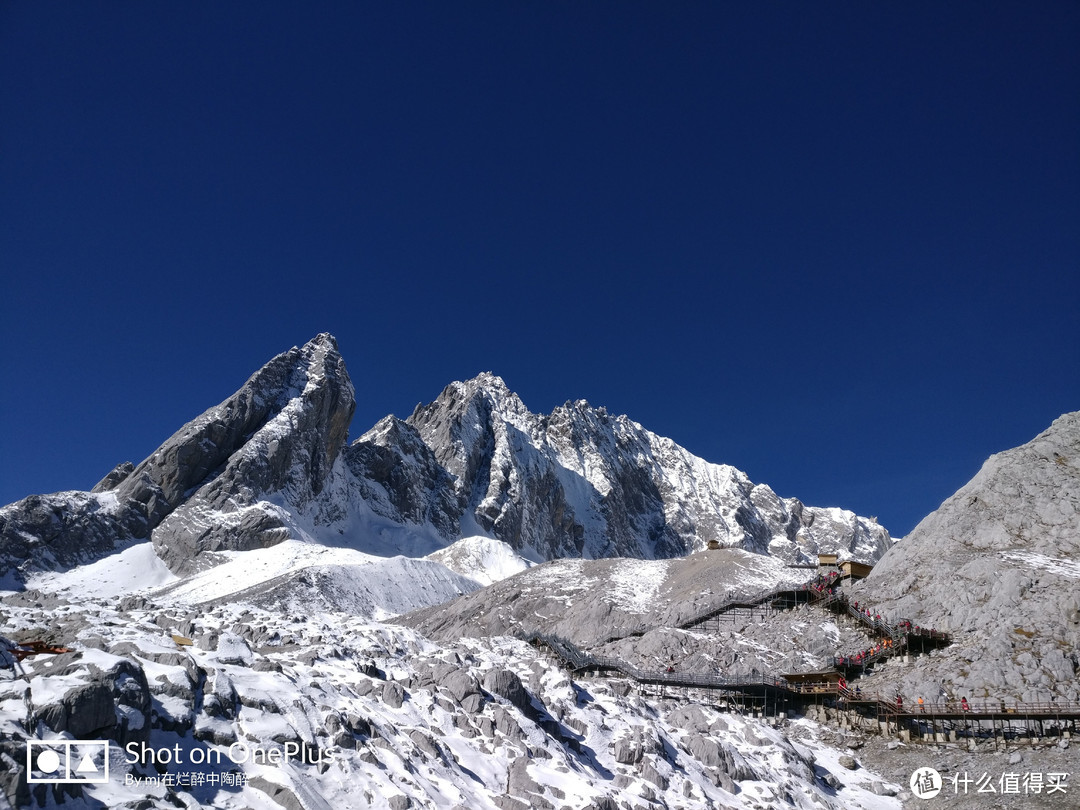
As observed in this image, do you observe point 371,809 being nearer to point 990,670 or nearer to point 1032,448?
point 990,670

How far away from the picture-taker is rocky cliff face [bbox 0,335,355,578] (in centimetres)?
13262

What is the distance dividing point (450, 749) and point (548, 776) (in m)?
3.43

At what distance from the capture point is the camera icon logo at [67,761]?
1588 centimetres

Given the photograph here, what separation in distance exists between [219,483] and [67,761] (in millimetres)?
148114

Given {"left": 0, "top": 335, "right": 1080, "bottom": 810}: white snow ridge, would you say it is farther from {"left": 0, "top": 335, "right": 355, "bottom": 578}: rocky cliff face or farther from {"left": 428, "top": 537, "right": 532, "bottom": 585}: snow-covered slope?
{"left": 428, "top": 537, "right": 532, "bottom": 585}: snow-covered slope

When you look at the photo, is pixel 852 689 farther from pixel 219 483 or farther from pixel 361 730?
pixel 219 483

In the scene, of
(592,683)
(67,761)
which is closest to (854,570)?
(592,683)

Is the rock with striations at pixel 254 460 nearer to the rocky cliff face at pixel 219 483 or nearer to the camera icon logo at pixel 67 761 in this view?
the rocky cliff face at pixel 219 483

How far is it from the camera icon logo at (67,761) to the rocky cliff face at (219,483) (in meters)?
130

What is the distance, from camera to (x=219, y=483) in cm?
15425

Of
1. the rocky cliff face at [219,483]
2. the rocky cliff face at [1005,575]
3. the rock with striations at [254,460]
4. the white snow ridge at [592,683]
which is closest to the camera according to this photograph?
the white snow ridge at [592,683]

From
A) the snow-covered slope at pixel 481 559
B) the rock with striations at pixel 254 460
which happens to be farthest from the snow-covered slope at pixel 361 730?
the snow-covered slope at pixel 481 559

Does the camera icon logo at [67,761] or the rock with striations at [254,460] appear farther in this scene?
the rock with striations at [254,460]

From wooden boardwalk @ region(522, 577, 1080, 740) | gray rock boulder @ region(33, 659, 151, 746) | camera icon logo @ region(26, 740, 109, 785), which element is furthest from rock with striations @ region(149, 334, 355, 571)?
camera icon logo @ region(26, 740, 109, 785)
